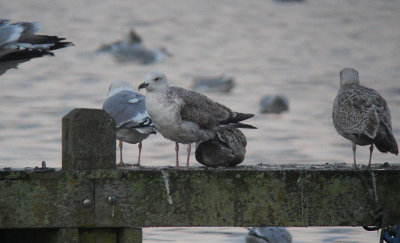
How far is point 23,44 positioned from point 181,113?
2.24 metres

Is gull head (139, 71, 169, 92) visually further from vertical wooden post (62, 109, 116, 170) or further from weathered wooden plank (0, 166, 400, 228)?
weathered wooden plank (0, 166, 400, 228)

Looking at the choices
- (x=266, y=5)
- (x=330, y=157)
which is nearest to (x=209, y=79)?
(x=330, y=157)

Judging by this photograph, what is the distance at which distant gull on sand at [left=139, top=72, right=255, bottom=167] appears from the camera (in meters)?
6.36

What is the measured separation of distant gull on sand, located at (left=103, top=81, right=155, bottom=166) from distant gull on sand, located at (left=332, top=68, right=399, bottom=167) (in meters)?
1.46

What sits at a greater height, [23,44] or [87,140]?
[23,44]

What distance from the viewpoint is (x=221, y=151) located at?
6.57 meters

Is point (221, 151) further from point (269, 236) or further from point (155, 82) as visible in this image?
point (269, 236)

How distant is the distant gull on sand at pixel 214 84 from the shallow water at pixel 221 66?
25 centimetres

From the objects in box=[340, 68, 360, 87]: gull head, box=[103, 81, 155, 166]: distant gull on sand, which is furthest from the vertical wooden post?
box=[340, 68, 360, 87]: gull head

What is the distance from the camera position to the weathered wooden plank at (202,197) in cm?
545

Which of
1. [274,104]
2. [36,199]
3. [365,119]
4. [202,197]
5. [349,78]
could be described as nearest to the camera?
[36,199]

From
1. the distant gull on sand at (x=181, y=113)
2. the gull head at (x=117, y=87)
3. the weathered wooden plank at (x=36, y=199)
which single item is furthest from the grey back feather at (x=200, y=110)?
the gull head at (x=117, y=87)

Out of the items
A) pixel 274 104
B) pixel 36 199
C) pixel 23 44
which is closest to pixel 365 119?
pixel 36 199

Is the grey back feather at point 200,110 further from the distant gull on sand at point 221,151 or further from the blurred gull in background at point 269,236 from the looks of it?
the blurred gull in background at point 269,236
